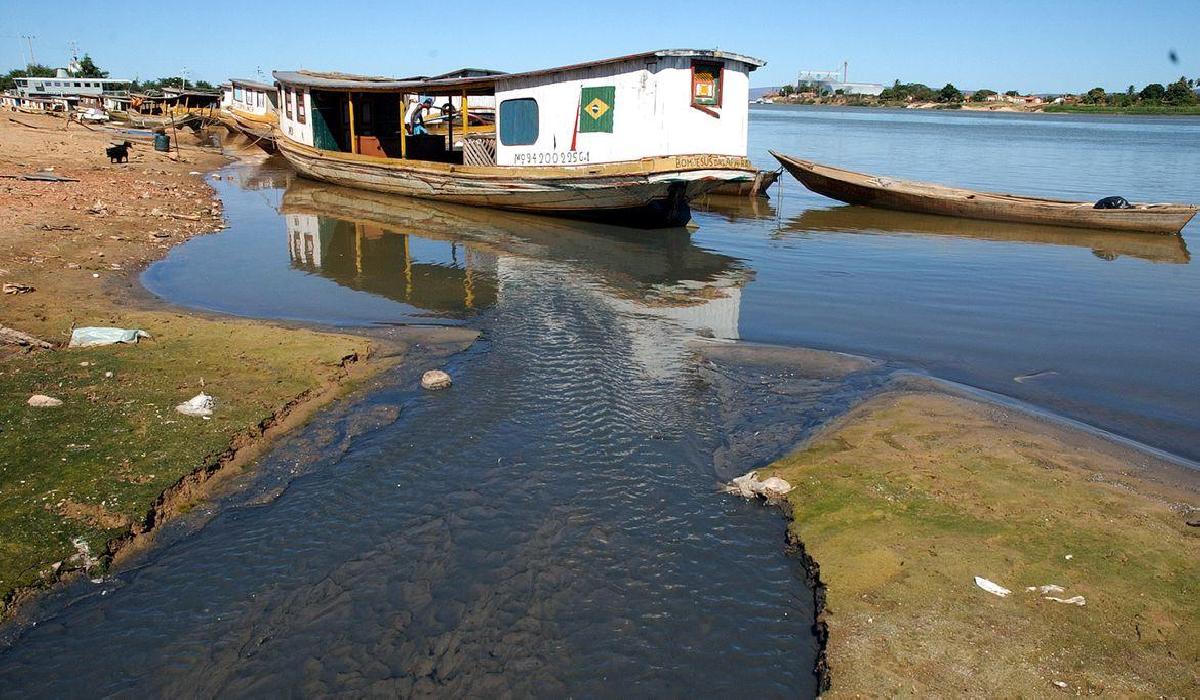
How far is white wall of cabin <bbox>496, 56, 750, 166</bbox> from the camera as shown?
15242mm

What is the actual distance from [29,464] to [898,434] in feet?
20.9

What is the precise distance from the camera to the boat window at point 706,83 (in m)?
15.3

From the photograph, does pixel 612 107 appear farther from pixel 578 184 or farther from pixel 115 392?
pixel 115 392

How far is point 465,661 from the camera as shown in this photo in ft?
13.1

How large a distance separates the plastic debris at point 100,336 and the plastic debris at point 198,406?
6.16ft

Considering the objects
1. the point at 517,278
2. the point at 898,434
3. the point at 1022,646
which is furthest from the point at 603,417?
the point at 517,278

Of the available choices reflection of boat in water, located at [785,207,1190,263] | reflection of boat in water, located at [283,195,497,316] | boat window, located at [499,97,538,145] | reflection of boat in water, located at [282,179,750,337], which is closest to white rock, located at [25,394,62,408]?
reflection of boat in water, located at [283,195,497,316]

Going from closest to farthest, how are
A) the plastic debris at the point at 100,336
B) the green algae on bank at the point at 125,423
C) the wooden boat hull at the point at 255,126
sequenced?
1. the green algae on bank at the point at 125,423
2. the plastic debris at the point at 100,336
3. the wooden boat hull at the point at 255,126

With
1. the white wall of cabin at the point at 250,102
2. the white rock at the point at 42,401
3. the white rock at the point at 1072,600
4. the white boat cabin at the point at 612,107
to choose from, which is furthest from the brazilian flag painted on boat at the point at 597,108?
the white wall of cabin at the point at 250,102

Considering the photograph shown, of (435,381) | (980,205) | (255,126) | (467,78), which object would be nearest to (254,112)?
(255,126)

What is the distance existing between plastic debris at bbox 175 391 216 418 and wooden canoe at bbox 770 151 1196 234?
18965 mm

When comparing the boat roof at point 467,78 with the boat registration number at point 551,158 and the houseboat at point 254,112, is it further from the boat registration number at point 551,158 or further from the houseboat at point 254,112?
the houseboat at point 254,112

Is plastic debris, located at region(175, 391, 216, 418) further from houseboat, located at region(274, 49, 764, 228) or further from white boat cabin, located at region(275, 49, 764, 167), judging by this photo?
white boat cabin, located at region(275, 49, 764, 167)

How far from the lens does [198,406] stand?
21.0 ft
